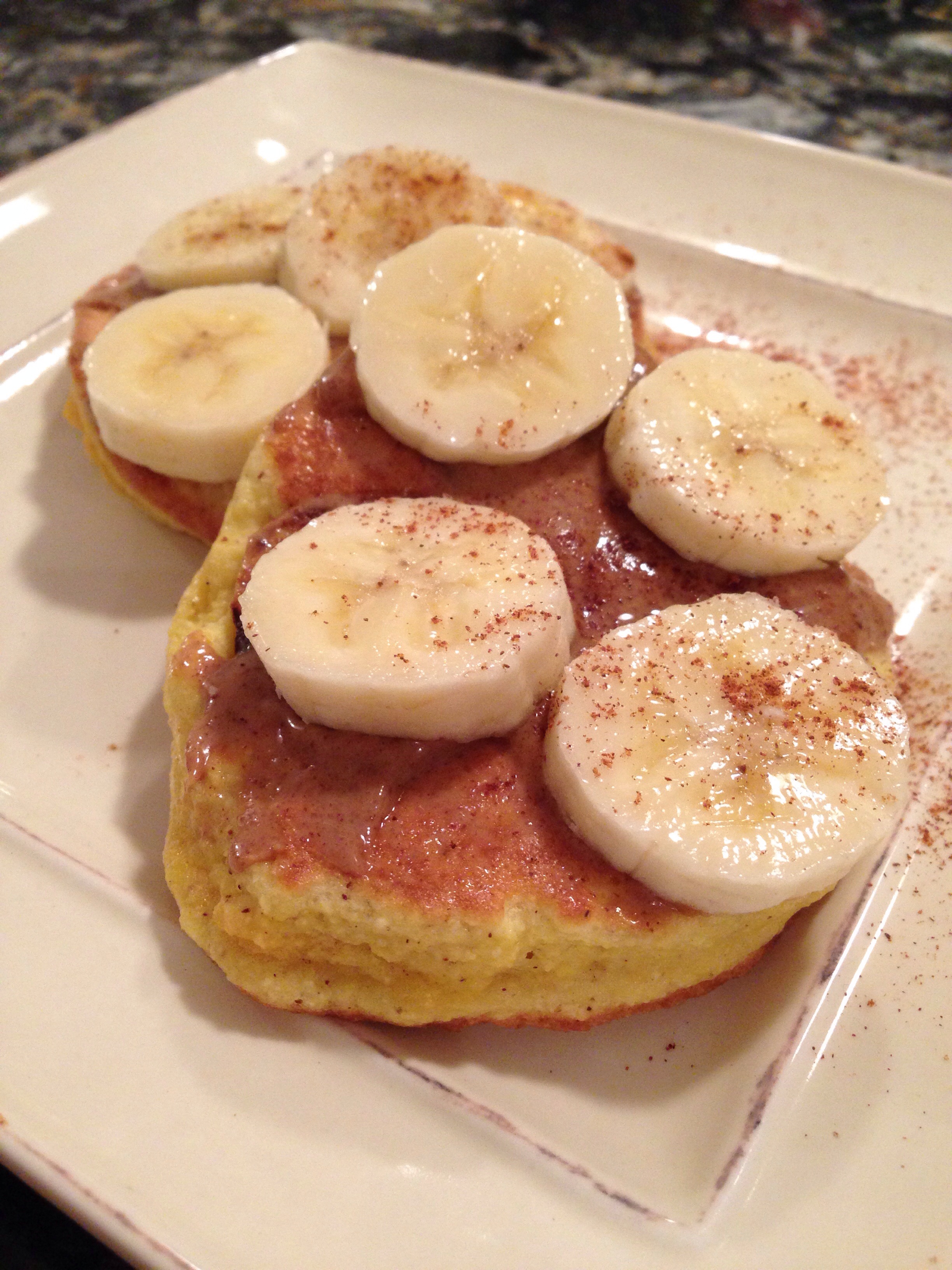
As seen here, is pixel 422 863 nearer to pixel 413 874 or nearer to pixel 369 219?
pixel 413 874

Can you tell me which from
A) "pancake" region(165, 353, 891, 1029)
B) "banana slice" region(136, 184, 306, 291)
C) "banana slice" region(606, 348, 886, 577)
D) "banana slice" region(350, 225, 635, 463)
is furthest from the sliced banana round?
"banana slice" region(136, 184, 306, 291)

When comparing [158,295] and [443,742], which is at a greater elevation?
[158,295]

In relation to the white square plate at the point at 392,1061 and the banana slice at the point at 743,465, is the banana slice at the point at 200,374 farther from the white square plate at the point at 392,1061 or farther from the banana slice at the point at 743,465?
the banana slice at the point at 743,465

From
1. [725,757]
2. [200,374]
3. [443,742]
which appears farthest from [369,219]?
[725,757]

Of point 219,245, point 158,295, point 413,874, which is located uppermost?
point 219,245

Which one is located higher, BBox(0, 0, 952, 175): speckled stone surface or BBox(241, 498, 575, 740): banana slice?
BBox(0, 0, 952, 175): speckled stone surface

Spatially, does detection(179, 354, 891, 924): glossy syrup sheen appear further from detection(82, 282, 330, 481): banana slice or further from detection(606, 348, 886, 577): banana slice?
detection(82, 282, 330, 481): banana slice
